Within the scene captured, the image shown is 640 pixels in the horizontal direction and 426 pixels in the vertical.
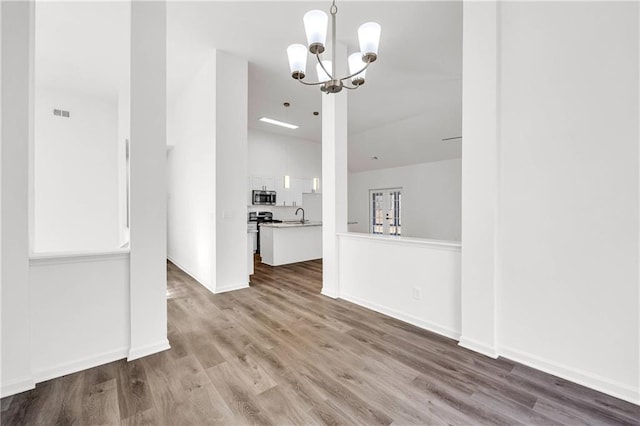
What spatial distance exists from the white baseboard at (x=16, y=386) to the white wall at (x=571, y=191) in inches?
137

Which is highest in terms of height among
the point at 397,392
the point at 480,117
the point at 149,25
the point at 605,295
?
the point at 149,25

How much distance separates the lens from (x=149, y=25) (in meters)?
2.31

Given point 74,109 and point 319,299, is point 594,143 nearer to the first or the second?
point 319,299

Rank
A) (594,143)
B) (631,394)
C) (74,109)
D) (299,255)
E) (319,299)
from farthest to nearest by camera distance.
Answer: (299,255), (74,109), (319,299), (594,143), (631,394)

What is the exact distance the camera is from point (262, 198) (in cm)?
757

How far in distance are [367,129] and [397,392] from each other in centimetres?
701

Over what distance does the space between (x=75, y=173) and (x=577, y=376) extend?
297 inches

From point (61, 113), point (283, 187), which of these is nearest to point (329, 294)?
point (283, 187)

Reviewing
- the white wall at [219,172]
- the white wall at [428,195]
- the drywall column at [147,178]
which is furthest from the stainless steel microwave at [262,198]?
the drywall column at [147,178]

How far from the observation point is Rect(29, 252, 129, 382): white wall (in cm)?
198

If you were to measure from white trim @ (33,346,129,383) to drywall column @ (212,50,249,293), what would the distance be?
167 cm

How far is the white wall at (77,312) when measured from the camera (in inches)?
77.8

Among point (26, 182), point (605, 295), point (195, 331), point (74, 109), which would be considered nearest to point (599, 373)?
point (605, 295)

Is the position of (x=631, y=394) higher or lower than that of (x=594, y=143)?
lower
